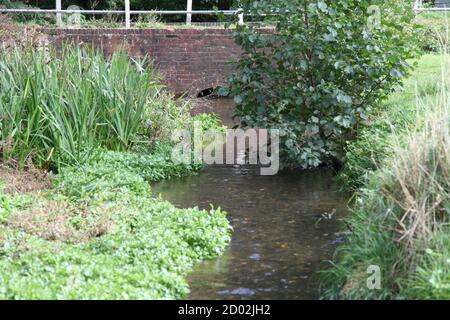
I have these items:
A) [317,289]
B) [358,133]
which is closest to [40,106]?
[358,133]

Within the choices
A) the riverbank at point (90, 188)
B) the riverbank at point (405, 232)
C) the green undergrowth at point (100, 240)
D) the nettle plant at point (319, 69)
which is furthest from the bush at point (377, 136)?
the green undergrowth at point (100, 240)

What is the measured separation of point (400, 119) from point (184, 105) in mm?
4227

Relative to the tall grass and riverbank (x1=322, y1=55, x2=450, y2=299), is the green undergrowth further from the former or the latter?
riverbank (x1=322, y1=55, x2=450, y2=299)

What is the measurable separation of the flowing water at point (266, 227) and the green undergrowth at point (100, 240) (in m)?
0.26

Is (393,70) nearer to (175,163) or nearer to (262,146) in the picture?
(262,146)

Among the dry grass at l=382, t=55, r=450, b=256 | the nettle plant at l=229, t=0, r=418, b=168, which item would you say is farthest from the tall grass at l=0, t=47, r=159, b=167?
the dry grass at l=382, t=55, r=450, b=256

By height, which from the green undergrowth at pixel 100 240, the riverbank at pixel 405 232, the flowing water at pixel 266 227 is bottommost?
the flowing water at pixel 266 227

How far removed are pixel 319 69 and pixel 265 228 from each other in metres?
3.06

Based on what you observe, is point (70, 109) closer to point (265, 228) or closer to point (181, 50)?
point (265, 228)

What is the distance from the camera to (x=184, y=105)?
1285 centimetres

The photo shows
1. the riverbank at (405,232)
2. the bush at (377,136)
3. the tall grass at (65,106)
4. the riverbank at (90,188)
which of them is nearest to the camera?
the riverbank at (405,232)

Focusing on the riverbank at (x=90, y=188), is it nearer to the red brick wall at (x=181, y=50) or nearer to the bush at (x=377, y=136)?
the bush at (x=377, y=136)

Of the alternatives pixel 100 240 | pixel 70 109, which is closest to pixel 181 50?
pixel 70 109

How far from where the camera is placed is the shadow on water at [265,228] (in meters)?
6.67
